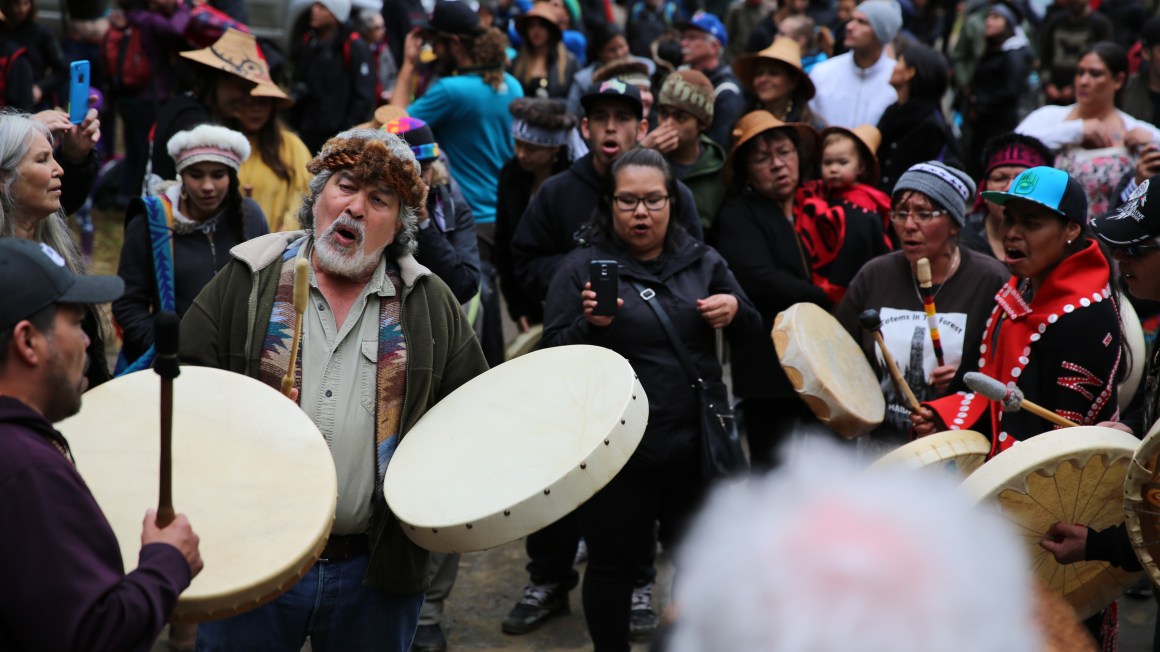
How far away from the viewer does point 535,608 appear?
220 inches

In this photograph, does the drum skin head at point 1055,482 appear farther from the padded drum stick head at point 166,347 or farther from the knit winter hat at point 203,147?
the knit winter hat at point 203,147

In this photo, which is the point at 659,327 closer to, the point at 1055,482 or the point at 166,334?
the point at 1055,482

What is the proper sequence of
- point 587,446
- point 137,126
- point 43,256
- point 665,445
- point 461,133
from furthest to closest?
point 137,126 → point 461,133 → point 665,445 → point 587,446 → point 43,256

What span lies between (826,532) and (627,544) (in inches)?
116

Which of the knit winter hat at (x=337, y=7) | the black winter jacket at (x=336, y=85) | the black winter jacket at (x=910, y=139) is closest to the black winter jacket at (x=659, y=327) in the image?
the black winter jacket at (x=910, y=139)

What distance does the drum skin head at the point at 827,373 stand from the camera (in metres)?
4.46

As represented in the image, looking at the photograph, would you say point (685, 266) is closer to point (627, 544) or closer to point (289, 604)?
point (627, 544)

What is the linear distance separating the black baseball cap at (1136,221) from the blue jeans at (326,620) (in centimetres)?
243

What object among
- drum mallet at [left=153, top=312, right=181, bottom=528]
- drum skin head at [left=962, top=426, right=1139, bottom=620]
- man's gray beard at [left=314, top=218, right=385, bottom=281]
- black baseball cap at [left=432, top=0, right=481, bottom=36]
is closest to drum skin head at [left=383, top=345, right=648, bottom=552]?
man's gray beard at [left=314, top=218, right=385, bottom=281]

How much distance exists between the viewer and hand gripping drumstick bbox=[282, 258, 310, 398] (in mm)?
3189

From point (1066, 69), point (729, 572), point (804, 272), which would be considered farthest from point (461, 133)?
point (1066, 69)

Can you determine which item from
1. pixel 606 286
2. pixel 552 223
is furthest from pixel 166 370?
pixel 552 223

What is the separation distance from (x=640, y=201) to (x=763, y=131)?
1342mm

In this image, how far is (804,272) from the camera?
5770 mm
